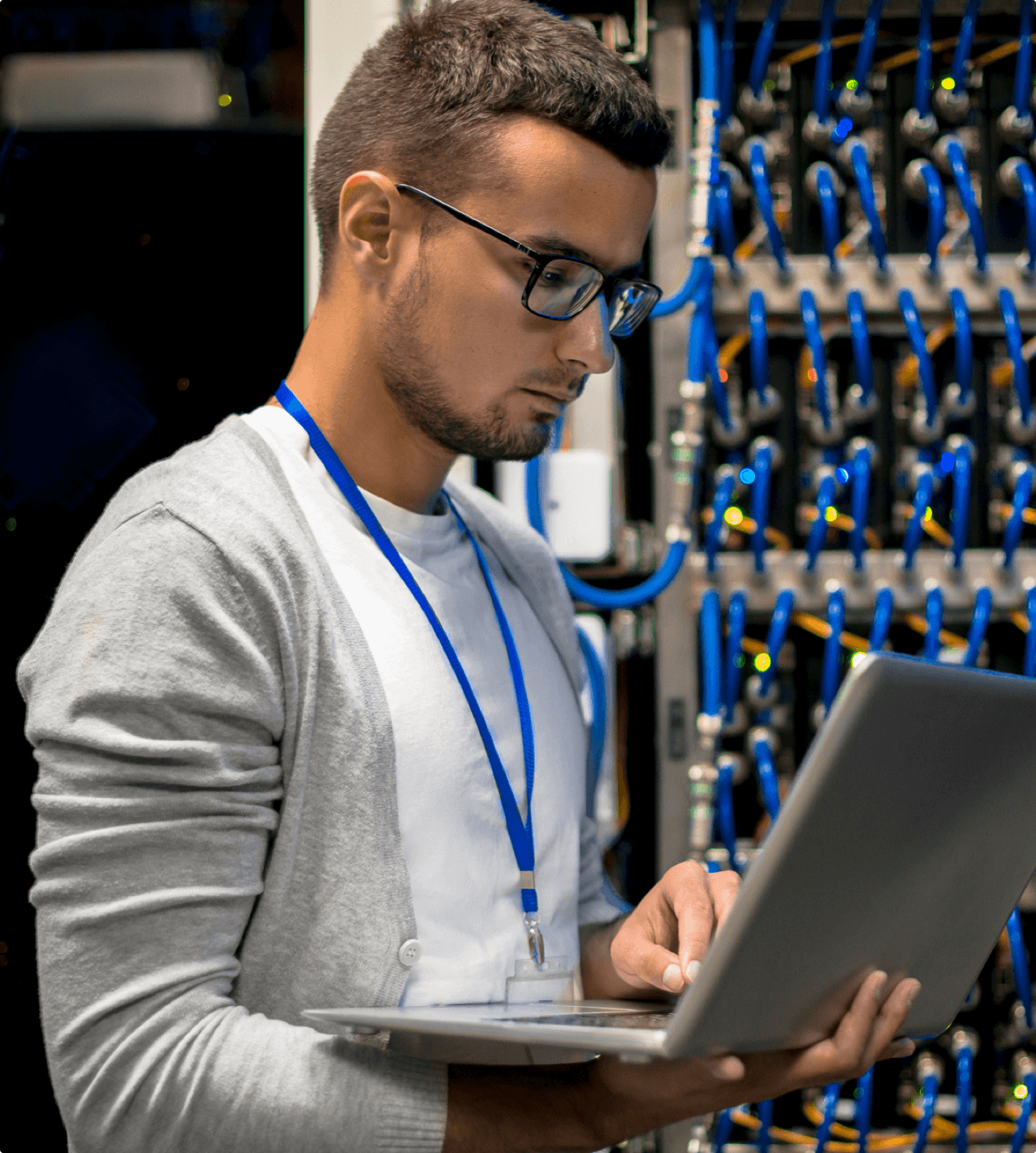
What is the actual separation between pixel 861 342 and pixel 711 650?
1.53 ft

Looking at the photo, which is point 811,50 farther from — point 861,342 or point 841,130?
point 861,342

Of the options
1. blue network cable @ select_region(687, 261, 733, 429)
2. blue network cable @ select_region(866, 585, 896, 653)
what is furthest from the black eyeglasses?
blue network cable @ select_region(866, 585, 896, 653)

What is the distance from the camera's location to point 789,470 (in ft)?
5.43

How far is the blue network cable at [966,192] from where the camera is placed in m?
1.54

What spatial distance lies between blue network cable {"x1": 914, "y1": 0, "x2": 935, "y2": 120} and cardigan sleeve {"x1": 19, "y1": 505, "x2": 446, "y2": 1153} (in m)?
1.29

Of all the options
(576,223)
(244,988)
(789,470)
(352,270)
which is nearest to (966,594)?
(789,470)

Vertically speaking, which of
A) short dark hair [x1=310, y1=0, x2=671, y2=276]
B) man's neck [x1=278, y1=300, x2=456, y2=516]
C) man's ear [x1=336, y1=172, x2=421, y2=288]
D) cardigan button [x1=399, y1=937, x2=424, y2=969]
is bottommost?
cardigan button [x1=399, y1=937, x2=424, y2=969]

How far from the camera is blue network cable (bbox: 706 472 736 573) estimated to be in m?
1.56

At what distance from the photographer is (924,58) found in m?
1.59

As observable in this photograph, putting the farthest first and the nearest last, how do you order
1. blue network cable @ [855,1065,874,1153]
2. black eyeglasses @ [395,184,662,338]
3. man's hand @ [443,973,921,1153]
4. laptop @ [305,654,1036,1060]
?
blue network cable @ [855,1065,874,1153]
black eyeglasses @ [395,184,662,338]
man's hand @ [443,973,921,1153]
laptop @ [305,654,1036,1060]

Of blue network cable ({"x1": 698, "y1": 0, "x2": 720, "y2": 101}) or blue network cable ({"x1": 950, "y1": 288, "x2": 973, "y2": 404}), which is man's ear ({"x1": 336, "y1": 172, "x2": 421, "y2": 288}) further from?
blue network cable ({"x1": 950, "y1": 288, "x2": 973, "y2": 404})

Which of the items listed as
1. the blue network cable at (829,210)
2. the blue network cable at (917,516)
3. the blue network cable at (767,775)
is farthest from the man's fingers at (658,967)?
the blue network cable at (829,210)

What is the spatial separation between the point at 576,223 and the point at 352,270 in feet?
0.73

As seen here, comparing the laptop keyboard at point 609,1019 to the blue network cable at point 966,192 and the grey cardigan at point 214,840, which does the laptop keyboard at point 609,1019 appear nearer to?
the grey cardigan at point 214,840
